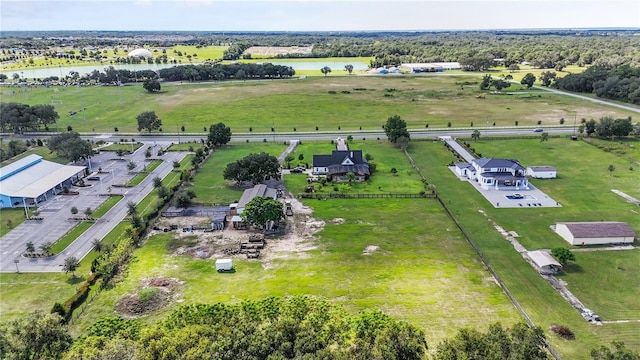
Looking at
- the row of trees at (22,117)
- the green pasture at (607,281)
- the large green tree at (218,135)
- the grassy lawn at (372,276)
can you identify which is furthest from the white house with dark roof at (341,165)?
the row of trees at (22,117)

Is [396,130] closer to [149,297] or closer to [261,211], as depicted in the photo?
[261,211]

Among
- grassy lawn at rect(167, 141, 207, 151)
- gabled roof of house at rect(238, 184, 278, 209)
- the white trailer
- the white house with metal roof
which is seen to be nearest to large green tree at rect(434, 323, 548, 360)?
the white trailer

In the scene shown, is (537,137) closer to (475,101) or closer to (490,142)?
(490,142)

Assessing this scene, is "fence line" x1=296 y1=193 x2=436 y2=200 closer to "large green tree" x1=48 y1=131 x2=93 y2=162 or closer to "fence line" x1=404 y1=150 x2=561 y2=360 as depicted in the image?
"fence line" x1=404 y1=150 x2=561 y2=360

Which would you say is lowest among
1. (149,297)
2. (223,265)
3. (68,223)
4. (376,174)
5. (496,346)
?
(149,297)

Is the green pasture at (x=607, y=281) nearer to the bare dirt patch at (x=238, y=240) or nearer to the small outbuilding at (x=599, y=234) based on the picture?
the small outbuilding at (x=599, y=234)

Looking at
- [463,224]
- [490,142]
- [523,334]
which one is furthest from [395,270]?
[490,142]

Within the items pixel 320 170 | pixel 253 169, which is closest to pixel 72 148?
pixel 253 169
